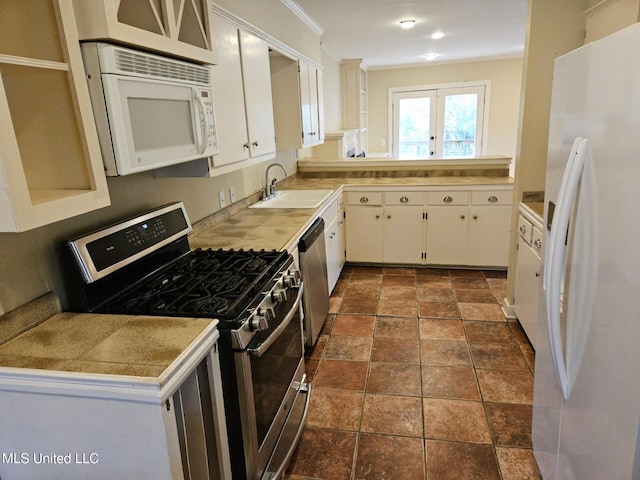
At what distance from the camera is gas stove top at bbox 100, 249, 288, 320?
4.93 ft

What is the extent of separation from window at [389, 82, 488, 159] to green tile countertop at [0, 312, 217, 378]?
7.35 m

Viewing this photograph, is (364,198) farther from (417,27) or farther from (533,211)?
(417,27)

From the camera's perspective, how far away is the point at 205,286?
67.0 inches

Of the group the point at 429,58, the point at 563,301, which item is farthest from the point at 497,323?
the point at 429,58

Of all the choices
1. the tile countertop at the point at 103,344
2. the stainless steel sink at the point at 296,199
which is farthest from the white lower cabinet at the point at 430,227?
the tile countertop at the point at 103,344

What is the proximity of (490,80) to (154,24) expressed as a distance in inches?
297

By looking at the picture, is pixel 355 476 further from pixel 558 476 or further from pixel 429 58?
pixel 429 58

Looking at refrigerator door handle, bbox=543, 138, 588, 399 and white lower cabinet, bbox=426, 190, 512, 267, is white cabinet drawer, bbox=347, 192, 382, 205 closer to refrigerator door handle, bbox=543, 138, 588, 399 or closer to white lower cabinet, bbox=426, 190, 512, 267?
white lower cabinet, bbox=426, 190, 512, 267

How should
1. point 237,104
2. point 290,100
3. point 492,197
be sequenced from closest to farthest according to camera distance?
point 237,104
point 290,100
point 492,197

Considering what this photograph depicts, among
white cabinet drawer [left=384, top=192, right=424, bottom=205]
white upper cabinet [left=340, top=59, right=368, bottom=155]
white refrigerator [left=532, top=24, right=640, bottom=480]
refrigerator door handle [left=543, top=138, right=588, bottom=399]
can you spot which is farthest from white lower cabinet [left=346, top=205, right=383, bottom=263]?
white upper cabinet [left=340, top=59, right=368, bottom=155]

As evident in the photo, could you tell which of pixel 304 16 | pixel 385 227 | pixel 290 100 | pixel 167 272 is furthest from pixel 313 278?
pixel 304 16

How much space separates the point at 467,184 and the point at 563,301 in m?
2.79

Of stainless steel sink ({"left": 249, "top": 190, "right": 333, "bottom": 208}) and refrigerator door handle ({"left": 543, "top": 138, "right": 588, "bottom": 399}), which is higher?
refrigerator door handle ({"left": 543, "top": 138, "right": 588, "bottom": 399})

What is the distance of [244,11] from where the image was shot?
2582 millimetres
